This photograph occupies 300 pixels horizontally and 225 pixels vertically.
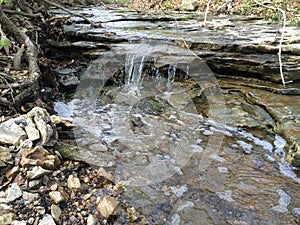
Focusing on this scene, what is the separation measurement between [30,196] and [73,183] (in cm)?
42

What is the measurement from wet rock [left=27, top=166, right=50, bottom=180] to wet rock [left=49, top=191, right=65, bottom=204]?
0.73ft

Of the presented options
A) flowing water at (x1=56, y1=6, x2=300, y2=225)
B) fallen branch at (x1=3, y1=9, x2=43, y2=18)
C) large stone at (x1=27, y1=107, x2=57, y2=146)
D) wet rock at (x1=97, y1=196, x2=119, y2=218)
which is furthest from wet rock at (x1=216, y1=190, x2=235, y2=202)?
fallen branch at (x1=3, y1=9, x2=43, y2=18)

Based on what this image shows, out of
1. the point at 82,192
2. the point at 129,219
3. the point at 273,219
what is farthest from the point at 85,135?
the point at 273,219

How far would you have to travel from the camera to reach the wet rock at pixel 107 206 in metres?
2.35

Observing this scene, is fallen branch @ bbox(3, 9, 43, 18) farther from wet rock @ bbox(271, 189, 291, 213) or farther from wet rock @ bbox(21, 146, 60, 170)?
wet rock @ bbox(271, 189, 291, 213)

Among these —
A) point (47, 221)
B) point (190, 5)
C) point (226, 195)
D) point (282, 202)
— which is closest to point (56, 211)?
point (47, 221)

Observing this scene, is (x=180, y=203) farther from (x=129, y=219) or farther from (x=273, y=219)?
(x=273, y=219)

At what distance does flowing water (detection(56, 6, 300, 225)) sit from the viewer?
259 centimetres

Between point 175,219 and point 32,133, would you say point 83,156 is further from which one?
point 175,219

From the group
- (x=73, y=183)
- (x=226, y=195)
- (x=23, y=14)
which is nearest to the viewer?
(x=73, y=183)

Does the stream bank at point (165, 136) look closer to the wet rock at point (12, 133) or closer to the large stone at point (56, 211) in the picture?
the large stone at point (56, 211)

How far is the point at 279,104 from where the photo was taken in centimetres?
431

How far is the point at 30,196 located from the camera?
231 centimetres

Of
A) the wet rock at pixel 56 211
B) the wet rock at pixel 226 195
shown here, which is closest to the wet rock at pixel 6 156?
the wet rock at pixel 56 211
